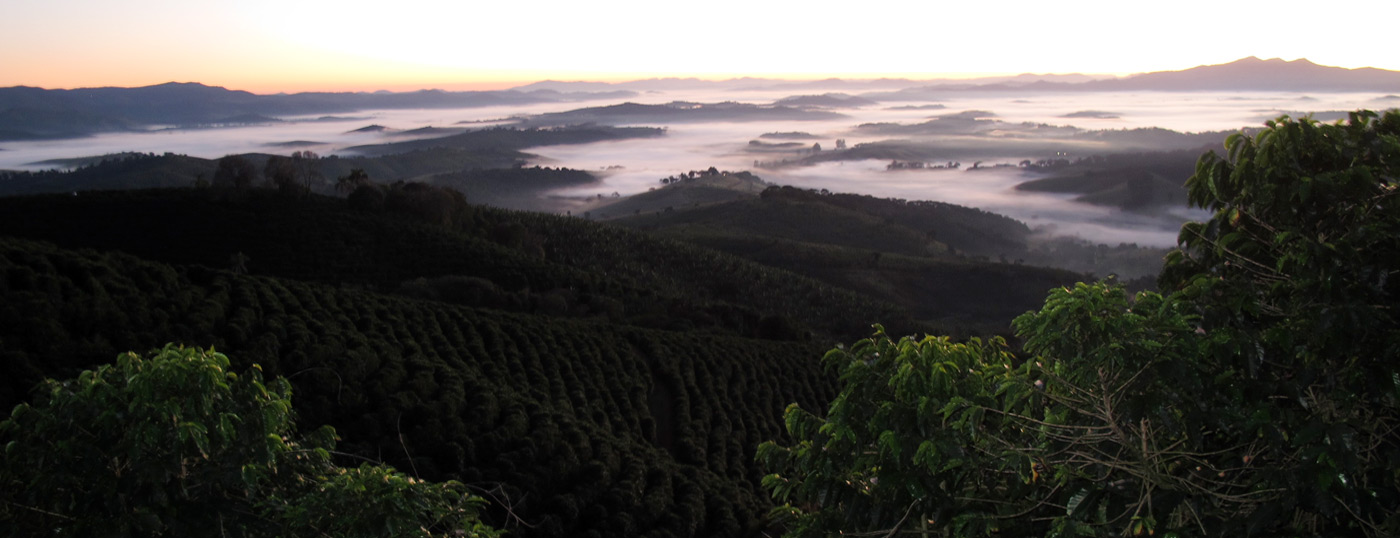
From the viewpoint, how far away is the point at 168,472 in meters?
5.30

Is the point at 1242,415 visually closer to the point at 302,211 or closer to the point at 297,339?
the point at 297,339

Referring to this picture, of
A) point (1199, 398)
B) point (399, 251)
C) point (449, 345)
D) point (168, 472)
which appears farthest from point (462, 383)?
point (399, 251)

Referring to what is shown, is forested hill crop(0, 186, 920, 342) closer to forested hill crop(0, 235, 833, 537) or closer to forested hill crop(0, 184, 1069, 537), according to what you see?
forested hill crop(0, 184, 1069, 537)

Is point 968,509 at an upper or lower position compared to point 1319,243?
lower

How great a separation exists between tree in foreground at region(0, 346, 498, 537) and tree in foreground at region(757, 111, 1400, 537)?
9.70ft

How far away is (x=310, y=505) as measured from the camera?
539 cm

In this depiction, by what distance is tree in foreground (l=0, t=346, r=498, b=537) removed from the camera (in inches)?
205

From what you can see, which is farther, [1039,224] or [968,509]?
[1039,224]

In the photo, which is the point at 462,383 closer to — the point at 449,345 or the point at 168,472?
the point at 449,345

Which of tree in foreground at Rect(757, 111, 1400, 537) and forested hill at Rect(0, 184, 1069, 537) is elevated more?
tree in foreground at Rect(757, 111, 1400, 537)

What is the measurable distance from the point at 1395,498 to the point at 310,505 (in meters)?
6.56

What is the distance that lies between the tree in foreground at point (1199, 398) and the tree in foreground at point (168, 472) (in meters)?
2.96

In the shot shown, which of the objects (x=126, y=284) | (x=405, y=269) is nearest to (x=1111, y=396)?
(x=126, y=284)

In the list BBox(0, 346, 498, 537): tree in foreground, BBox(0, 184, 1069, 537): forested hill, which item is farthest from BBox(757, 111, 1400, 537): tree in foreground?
BBox(0, 184, 1069, 537): forested hill
